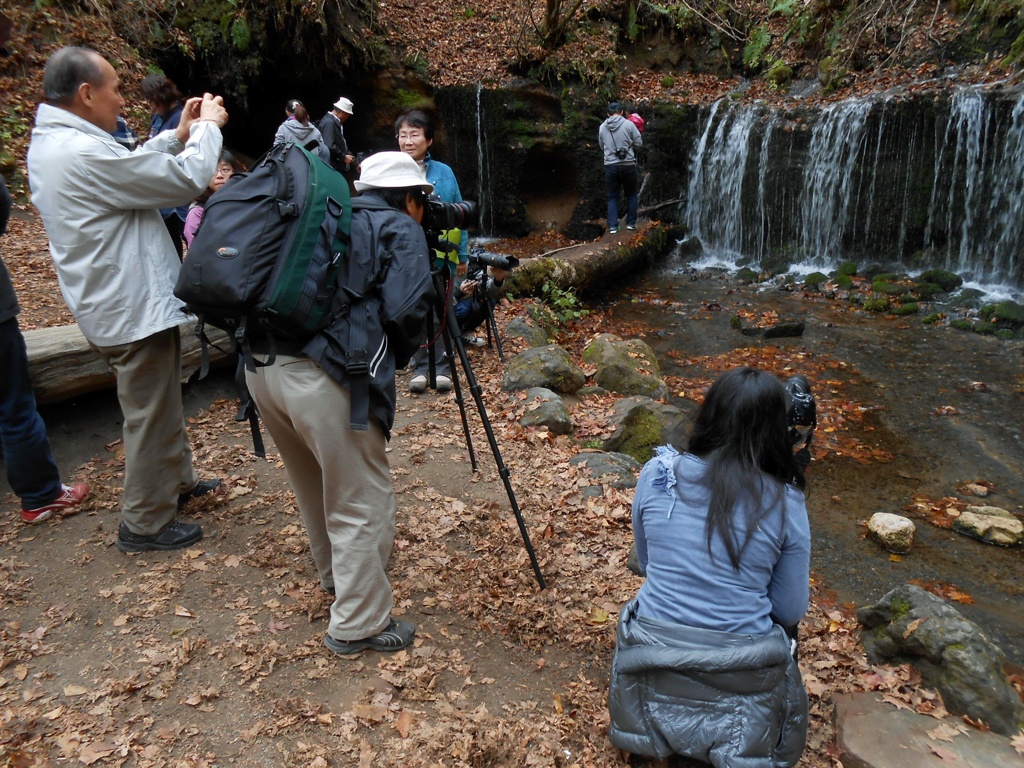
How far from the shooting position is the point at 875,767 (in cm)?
280

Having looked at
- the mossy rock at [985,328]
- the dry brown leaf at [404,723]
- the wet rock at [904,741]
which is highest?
the dry brown leaf at [404,723]

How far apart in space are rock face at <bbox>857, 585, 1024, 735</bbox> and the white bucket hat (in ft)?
10.7

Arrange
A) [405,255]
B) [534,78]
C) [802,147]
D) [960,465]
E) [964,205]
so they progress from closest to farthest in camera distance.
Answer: [405,255], [960,465], [964,205], [802,147], [534,78]

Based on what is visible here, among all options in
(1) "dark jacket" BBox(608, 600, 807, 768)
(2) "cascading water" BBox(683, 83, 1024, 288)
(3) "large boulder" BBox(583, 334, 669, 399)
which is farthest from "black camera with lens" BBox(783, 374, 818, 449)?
(2) "cascading water" BBox(683, 83, 1024, 288)

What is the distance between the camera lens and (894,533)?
5234 mm

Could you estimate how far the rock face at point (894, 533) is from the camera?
522 centimetres

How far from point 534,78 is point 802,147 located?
591 cm

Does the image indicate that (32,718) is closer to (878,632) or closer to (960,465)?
(878,632)

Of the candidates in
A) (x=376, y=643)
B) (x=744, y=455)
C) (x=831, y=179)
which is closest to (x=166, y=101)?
(x=376, y=643)

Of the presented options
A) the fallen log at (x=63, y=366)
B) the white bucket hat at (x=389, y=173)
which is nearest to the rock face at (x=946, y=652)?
the white bucket hat at (x=389, y=173)

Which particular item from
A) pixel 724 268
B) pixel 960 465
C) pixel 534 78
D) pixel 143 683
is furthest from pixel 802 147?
pixel 143 683

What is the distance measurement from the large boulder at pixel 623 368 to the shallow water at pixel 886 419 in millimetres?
813

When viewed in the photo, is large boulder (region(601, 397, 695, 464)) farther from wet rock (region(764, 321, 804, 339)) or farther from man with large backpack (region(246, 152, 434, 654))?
wet rock (region(764, 321, 804, 339))

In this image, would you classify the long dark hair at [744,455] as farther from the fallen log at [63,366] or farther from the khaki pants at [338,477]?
the fallen log at [63,366]
